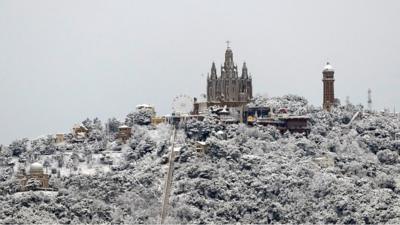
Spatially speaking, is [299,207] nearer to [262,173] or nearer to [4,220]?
[262,173]

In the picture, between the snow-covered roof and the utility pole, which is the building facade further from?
the utility pole

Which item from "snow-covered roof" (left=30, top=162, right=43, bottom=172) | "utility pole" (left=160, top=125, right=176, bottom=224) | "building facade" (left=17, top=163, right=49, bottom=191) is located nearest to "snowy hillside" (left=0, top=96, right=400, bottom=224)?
"utility pole" (left=160, top=125, right=176, bottom=224)

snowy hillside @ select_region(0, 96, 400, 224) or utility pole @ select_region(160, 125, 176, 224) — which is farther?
snowy hillside @ select_region(0, 96, 400, 224)

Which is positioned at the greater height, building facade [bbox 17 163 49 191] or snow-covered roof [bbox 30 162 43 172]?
snow-covered roof [bbox 30 162 43 172]

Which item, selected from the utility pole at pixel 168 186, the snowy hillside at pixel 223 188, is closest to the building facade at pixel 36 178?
the snowy hillside at pixel 223 188

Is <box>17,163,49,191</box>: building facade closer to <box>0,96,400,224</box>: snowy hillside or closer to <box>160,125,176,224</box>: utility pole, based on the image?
<box>0,96,400,224</box>: snowy hillside

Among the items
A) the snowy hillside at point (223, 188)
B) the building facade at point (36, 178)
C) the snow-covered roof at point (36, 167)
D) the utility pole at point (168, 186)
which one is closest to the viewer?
the utility pole at point (168, 186)

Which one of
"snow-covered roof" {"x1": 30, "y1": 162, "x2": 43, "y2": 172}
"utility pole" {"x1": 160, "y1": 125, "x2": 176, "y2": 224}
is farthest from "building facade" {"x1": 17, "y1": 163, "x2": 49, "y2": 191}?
"utility pole" {"x1": 160, "y1": 125, "x2": 176, "y2": 224}

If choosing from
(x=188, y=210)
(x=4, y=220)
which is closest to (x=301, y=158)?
(x=188, y=210)

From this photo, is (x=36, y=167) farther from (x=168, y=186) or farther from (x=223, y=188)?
(x=223, y=188)

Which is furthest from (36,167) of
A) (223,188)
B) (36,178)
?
(223,188)

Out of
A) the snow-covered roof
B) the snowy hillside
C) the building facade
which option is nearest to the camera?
the snowy hillside

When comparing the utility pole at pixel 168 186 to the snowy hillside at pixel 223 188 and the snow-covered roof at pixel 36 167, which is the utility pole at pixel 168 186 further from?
the snow-covered roof at pixel 36 167

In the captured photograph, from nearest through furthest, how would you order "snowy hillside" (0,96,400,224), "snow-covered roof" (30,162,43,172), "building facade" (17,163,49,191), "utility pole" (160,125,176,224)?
"utility pole" (160,125,176,224) < "snowy hillside" (0,96,400,224) < "building facade" (17,163,49,191) < "snow-covered roof" (30,162,43,172)
